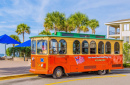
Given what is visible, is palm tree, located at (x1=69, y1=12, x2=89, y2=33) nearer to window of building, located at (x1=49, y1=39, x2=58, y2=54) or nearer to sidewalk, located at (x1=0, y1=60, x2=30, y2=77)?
sidewalk, located at (x1=0, y1=60, x2=30, y2=77)

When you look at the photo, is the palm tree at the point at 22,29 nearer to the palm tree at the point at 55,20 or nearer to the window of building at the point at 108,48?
the palm tree at the point at 55,20

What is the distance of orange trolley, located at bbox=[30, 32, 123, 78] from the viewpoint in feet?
41.4

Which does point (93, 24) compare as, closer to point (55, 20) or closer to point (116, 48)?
point (55, 20)

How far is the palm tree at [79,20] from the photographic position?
2082 inches

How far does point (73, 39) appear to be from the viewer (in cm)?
1359

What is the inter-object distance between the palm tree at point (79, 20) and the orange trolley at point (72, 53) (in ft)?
123

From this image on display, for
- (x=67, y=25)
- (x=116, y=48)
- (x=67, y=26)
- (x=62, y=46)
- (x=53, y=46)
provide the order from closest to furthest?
1. (x=53, y=46)
2. (x=62, y=46)
3. (x=116, y=48)
4. (x=67, y=25)
5. (x=67, y=26)

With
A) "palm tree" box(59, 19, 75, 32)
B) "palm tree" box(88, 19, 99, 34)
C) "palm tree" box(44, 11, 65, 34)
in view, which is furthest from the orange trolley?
"palm tree" box(88, 19, 99, 34)

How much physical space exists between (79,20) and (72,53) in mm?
40079

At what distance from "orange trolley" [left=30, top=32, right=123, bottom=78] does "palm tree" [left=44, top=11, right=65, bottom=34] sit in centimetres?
3709

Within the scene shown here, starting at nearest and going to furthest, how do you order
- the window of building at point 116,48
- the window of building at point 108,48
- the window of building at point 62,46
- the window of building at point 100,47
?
the window of building at point 62,46, the window of building at point 100,47, the window of building at point 108,48, the window of building at point 116,48

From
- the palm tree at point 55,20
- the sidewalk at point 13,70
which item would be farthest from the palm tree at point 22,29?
the sidewalk at point 13,70

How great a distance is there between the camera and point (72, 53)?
13484mm

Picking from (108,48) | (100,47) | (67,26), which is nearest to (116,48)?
(108,48)
